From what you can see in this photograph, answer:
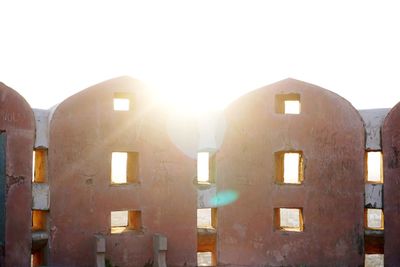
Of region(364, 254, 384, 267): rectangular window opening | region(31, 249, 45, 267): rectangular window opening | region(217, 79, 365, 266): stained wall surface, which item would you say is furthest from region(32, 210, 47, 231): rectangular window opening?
region(364, 254, 384, 267): rectangular window opening

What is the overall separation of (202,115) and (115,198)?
146 inches

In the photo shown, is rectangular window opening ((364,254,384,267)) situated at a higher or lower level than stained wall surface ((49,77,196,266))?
lower

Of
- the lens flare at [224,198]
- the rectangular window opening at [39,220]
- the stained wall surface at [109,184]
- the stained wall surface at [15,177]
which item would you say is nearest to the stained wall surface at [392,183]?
the lens flare at [224,198]

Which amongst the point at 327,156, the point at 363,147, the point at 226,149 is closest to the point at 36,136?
the point at 226,149

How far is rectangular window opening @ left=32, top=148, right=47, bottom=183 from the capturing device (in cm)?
1345

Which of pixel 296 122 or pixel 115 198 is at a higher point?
pixel 296 122

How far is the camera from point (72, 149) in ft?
44.5

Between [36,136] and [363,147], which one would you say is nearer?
[36,136]

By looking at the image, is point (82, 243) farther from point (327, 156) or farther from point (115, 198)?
point (327, 156)

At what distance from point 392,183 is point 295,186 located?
2796 millimetres

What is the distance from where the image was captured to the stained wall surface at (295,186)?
47.8 feet

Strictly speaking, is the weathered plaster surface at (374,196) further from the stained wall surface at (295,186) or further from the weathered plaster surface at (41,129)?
the weathered plaster surface at (41,129)

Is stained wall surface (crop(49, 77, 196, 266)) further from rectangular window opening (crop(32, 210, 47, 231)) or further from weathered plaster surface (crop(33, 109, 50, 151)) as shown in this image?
rectangular window opening (crop(32, 210, 47, 231))

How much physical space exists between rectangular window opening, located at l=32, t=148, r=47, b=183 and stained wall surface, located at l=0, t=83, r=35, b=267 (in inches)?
18.1
